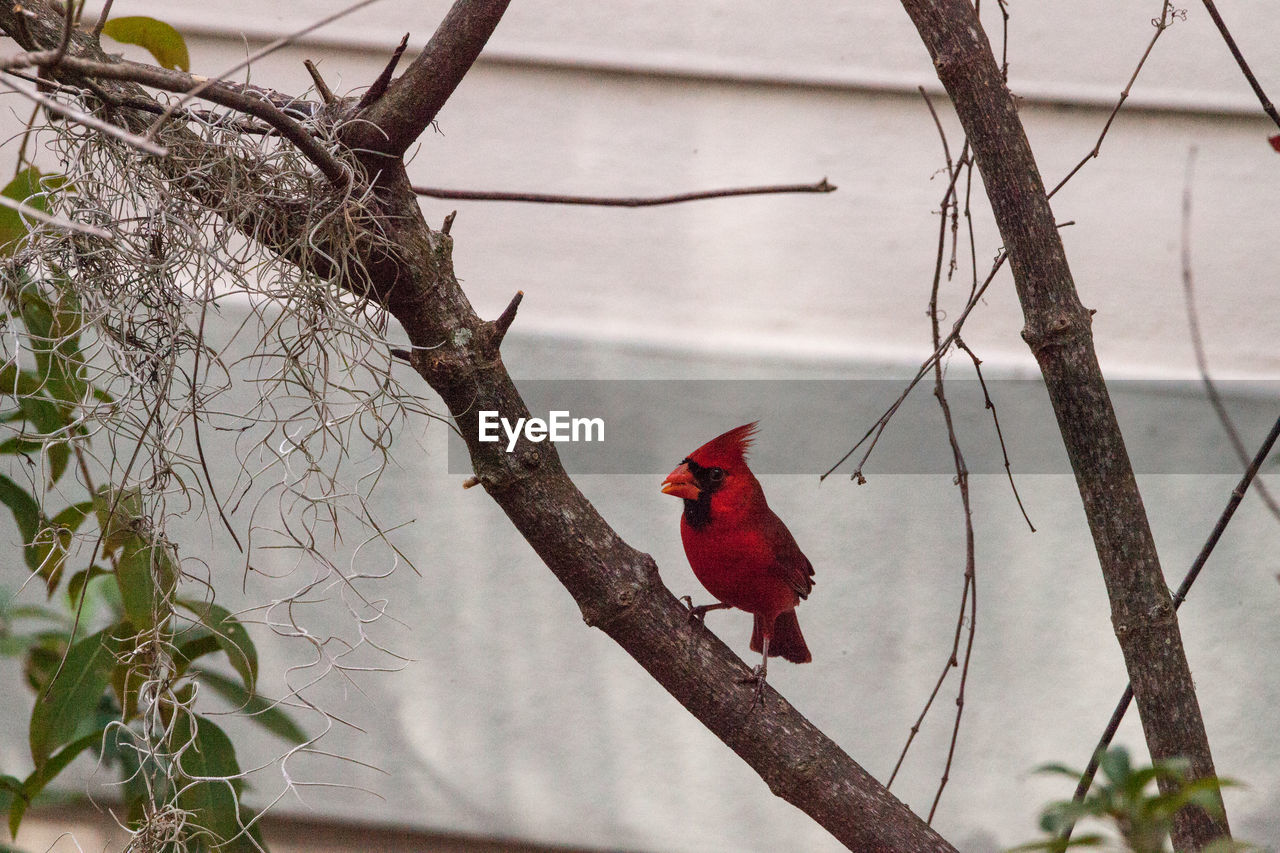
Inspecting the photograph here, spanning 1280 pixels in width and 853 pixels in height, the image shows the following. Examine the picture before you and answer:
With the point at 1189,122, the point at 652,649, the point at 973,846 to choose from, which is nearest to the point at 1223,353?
the point at 1189,122

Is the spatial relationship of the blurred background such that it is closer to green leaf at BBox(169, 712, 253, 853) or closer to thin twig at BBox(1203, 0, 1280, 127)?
green leaf at BBox(169, 712, 253, 853)

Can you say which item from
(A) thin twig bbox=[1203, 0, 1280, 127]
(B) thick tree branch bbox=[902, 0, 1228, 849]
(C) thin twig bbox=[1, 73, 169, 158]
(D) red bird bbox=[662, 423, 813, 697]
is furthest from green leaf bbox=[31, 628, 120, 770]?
A: (A) thin twig bbox=[1203, 0, 1280, 127]

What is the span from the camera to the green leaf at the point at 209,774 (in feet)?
3.83

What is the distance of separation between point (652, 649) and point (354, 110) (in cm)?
53

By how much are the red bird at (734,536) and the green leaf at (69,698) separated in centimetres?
71

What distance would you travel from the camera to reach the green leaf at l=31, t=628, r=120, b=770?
49.9 inches

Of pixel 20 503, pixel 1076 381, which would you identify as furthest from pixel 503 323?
pixel 20 503

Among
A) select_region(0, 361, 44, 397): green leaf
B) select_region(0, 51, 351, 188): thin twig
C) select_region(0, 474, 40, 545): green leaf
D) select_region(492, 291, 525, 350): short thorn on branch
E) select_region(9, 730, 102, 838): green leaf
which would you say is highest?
select_region(0, 51, 351, 188): thin twig

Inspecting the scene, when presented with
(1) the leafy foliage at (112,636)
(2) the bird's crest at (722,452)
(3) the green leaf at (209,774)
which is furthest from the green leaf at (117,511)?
(2) the bird's crest at (722,452)

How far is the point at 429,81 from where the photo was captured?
864 millimetres

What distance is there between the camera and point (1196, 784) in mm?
559

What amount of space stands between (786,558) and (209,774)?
2.39 feet

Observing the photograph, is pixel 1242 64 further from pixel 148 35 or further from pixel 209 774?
pixel 209 774

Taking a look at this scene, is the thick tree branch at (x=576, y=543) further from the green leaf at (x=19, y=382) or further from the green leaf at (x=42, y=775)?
the green leaf at (x=42, y=775)
